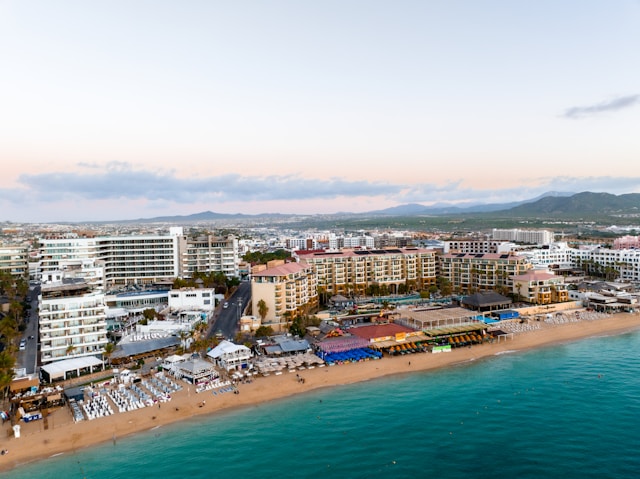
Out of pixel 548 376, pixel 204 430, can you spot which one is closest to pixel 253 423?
pixel 204 430

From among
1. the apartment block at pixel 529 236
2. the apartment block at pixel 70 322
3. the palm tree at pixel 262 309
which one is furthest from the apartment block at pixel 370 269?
the apartment block at pixel 529 236

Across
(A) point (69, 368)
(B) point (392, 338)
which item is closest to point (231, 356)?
(A) point (69, 368)

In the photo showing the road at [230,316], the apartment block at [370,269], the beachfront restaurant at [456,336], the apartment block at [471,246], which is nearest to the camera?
the beachfront restaurant at [456,336]

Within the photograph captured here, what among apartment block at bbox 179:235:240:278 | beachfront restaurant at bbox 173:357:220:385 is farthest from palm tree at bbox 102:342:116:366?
apartment block at bbox 179:235:240:278

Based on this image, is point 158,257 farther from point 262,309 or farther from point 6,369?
point 6,369

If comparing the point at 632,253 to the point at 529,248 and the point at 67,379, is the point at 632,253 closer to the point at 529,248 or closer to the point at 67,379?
the point at 529,248

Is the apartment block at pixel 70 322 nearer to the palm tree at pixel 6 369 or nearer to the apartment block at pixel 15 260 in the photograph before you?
the palm tree at pixel 6 369

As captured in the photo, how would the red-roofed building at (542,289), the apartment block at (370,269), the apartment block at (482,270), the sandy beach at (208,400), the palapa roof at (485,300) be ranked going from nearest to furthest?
the sandy beach at (208,400) → the palapa roof at (485,300) → the red-roofed building at (542,289) → the apartment block at (482,270) → the apartment block at (370,269)
